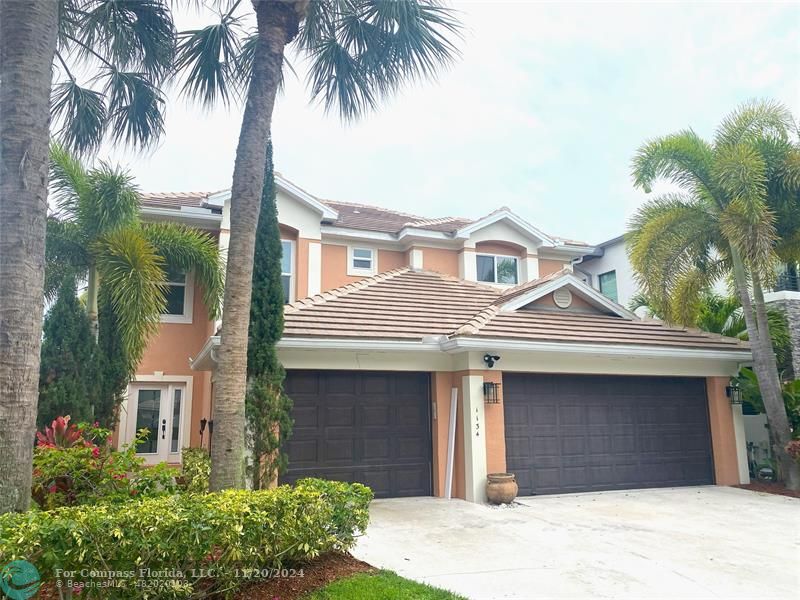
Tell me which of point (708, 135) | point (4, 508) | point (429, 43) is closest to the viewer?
point (4, 508)

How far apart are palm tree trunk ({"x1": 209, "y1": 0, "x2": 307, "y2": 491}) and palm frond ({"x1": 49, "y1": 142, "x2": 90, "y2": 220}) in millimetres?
6295

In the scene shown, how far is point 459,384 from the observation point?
37.2 ft

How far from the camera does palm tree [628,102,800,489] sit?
1163 cm

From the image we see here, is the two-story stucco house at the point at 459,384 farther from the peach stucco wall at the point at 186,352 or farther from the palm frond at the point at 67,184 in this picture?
the palm frond at the point at 67,184

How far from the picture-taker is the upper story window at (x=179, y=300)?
569 inches

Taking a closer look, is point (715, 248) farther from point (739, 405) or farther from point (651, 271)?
point (739, 405)

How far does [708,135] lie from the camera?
42.5ft

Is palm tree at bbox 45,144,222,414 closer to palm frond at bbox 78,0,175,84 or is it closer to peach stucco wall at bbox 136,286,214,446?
peach stucco wall at bbox 136,286,214,446

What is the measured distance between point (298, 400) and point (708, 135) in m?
11.1

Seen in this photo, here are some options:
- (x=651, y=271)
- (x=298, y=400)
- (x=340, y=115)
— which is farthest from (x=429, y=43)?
(x=651, y=271)

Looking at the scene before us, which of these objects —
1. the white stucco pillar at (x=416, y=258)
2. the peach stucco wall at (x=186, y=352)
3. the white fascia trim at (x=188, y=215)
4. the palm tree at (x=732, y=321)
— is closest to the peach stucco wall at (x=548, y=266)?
the palm tree at (x=732, y=321)

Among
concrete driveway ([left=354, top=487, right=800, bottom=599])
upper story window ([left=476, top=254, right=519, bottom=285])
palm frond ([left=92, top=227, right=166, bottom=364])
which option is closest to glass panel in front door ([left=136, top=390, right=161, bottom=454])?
palm frond ([left=92, top=227, right=166, bottom=364])

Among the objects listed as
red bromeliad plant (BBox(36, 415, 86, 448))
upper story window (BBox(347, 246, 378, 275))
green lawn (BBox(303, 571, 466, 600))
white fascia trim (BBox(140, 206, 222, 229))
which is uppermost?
white fascia trim (BBox(140, 206, 222, 229))

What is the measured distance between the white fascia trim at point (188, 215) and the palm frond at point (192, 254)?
47.1 inches
